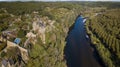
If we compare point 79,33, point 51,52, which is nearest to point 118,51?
point 51,52

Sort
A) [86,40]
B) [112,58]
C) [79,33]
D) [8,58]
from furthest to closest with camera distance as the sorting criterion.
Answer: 1. [79,33]
2. [86,40]
3. [112,58]
4. [8,58]

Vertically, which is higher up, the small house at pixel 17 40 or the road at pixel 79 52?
the small house at pixel 17 40

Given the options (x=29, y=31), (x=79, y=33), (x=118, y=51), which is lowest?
(x=79, y=33)

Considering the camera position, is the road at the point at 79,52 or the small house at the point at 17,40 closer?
the small house at the point at 17,40

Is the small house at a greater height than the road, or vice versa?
the small house

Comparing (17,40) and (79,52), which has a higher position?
(17,40)

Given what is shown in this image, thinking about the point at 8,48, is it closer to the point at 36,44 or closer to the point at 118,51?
the point at 36,44

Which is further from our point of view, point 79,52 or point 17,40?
point 79,52

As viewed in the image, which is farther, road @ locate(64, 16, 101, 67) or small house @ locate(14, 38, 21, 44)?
road @ locate(64, 16, 101, 67)
